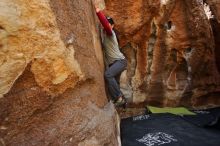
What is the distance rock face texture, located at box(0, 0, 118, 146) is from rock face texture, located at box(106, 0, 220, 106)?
12.2 ft

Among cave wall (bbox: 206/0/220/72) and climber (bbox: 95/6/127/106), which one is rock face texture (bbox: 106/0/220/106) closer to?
cave wall (bbox: 206/0/220/72)

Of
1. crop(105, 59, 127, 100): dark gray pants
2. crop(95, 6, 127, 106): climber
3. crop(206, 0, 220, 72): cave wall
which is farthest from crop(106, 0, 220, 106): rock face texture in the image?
crop(105, 59, 127, 100): dark gray pants

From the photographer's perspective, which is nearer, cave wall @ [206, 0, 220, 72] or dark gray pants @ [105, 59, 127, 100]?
dark gray pants @ [105, 59, 127, 100]

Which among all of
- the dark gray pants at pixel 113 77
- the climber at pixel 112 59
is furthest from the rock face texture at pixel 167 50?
the dark gray pants at pixel 113 77

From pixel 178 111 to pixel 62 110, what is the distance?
15.2 ft

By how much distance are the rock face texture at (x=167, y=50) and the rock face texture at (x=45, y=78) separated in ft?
12.2

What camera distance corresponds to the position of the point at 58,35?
11.4ft

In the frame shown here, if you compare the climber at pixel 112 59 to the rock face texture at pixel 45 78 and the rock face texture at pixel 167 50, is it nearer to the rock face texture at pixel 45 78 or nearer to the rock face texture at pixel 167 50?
the rock face texture at pixel 45 78

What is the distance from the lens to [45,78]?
3.46 meters

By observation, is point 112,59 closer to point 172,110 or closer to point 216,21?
point 172,110

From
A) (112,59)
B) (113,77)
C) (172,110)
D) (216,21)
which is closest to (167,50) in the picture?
(172,110)

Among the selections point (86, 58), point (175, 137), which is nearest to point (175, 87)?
point (175, 137)

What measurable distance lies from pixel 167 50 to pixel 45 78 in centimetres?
496

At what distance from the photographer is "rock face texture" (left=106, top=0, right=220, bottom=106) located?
7.61 m
